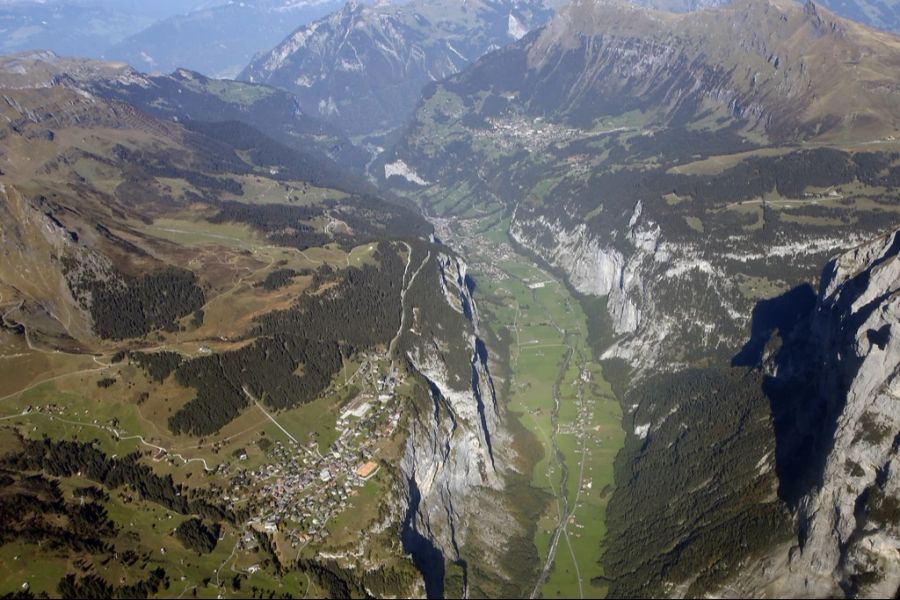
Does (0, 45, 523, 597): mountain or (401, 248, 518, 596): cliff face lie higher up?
(0, 45, 523, 597): mountain

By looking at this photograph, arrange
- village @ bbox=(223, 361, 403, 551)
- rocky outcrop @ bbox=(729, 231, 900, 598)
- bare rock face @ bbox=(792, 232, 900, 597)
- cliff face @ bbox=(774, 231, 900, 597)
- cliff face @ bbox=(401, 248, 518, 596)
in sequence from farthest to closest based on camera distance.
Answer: cliff face @ bbox=(401, 248, 518, 596) < village @ bbox=(223, 361, 403, 551) < rocky outcrop @ bbox=(729, 231, 900, 598) < cliff face @ bbox=(774, 231, 900, 597) < bare rock face @ bbox=(792, 232, 900, 597)

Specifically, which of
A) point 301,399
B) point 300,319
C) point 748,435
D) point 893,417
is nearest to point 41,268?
point 300,319

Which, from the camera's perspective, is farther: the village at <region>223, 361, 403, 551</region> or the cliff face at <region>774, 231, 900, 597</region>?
the village at <region>223, 361, 403, 551</region>

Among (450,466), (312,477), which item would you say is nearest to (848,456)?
(450,466)

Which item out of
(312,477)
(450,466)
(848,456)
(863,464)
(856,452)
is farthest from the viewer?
(450,466)

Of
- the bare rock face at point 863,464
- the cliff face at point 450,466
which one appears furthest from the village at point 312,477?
the bare rock face at point 863,464

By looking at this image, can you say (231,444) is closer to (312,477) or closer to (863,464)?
(312,477)

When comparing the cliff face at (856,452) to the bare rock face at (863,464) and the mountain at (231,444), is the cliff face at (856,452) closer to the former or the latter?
the bare rock face at (863,464)

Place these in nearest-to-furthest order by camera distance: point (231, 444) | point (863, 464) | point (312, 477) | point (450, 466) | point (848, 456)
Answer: point (863, 464)
point (848, 456)
point (312, 477)
point (231, 444)
point (450, 466)

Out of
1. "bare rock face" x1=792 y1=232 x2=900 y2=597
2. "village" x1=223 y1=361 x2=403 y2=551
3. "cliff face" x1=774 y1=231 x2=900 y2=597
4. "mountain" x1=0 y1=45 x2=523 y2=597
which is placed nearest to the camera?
"bare rock face" x1=792 y1=232 x2=900 y2=597

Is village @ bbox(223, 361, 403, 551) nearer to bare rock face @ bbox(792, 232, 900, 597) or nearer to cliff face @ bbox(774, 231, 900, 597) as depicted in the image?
cliff face @ bbox(774, 231, 900, 597)

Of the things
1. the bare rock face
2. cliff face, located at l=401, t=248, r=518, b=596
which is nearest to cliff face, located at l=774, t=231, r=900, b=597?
the bare rock face
